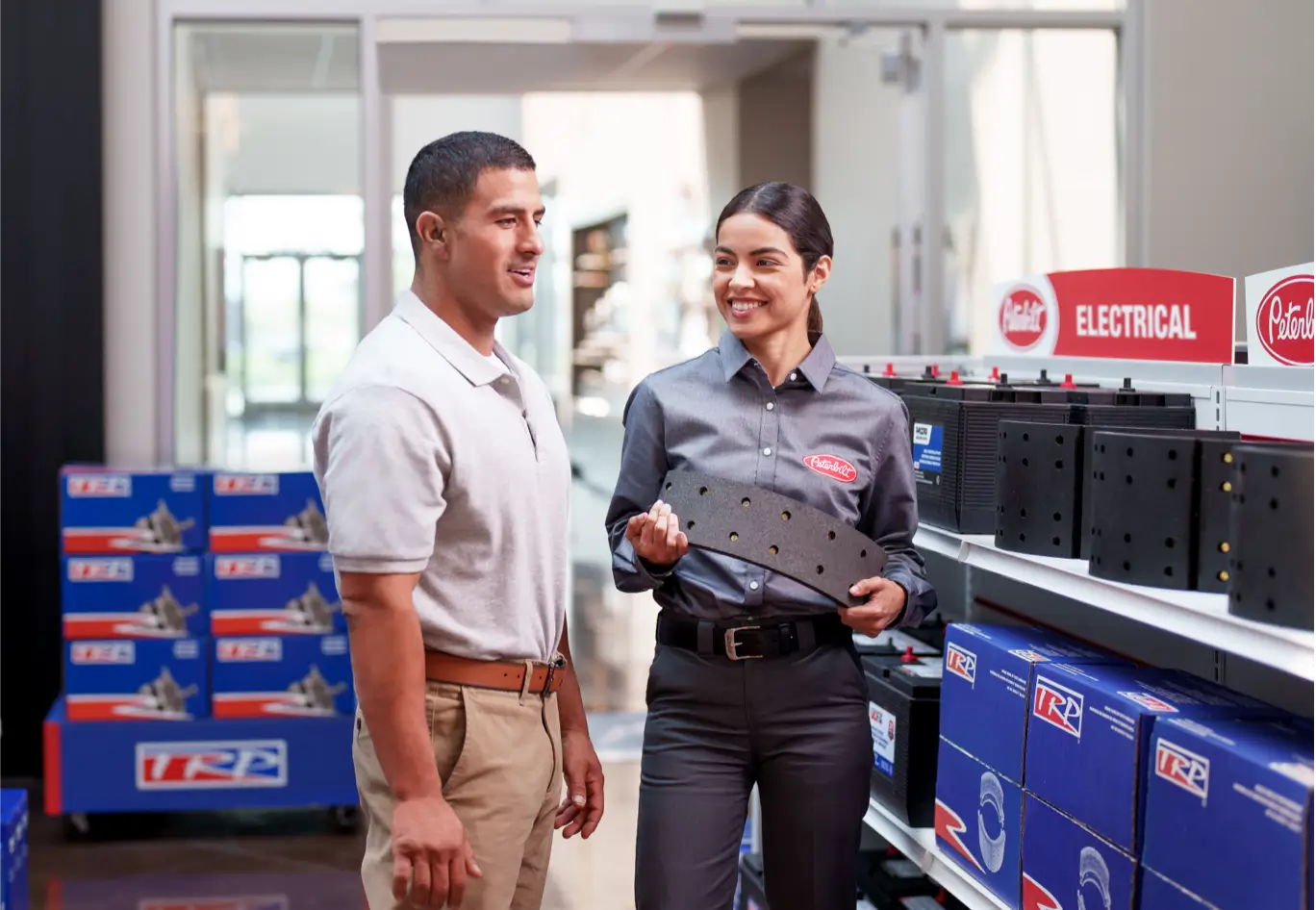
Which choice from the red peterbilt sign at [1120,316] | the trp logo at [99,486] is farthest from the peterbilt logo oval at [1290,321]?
the trp logo at [99,486]

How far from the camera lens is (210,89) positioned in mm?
5379

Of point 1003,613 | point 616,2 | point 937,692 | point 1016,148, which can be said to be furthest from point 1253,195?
point 937,692

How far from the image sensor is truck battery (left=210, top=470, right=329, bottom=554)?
4668mm

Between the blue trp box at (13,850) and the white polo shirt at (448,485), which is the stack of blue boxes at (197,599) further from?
the white polo shirt at (448,485)

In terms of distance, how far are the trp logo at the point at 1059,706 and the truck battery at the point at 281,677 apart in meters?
2.91

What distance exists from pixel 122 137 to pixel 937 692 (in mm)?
3712

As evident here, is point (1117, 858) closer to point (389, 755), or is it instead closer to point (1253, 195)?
point (389, 755)

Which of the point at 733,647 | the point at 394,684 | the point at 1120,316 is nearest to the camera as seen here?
the point at 394,684

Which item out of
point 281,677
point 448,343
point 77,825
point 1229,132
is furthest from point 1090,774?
point 1229,132

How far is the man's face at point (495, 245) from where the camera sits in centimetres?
187

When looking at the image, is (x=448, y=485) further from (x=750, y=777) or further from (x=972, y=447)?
(x=972, y=447)

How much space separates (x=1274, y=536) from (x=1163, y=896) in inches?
21.0

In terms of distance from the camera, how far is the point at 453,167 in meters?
1.88

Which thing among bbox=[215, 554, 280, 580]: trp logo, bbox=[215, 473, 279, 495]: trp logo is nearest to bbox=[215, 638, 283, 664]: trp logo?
bbox=[215, 554, 280, 580]: trp logo
